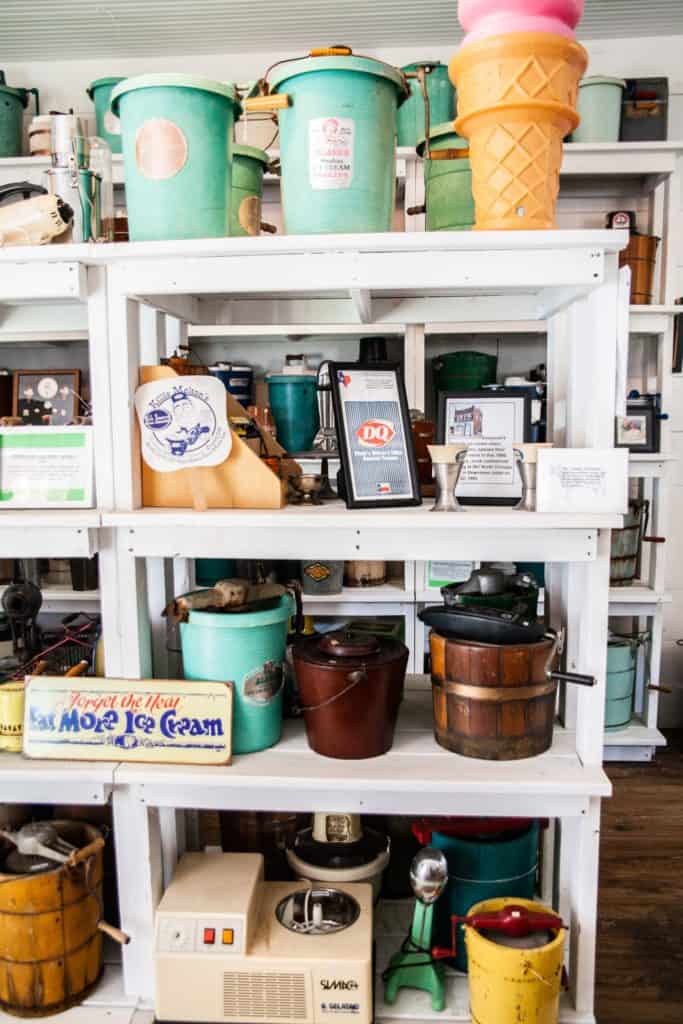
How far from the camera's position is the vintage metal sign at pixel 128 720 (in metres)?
1.69

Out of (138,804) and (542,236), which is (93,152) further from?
(138,804)

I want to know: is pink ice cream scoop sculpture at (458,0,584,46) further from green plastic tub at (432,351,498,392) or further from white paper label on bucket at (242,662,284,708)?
green plastic tub at (432,351,498,392)

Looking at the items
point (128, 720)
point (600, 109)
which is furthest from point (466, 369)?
point (128, 720)

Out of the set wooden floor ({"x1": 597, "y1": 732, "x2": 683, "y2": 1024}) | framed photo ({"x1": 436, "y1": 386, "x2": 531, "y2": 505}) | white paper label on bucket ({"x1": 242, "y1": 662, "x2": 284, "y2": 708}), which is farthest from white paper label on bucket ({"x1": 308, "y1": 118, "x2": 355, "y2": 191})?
wooden floor ({"x1": 597, "y1": 732, "x2": 683, "y2": 1024})

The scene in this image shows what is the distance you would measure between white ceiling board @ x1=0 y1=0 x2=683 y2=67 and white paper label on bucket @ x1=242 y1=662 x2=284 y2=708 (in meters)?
2.85

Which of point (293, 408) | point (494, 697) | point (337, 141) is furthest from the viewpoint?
point (293, 408)

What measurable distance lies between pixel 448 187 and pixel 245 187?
0.44m

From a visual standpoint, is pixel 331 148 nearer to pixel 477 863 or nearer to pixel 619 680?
pixel 477 863

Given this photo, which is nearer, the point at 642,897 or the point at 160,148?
the point at 160,148

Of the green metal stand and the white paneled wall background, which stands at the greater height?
the white paneled wall background

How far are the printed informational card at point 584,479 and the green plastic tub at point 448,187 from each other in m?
0.55

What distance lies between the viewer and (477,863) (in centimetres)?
187

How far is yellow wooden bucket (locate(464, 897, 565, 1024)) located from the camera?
1576 millimetres

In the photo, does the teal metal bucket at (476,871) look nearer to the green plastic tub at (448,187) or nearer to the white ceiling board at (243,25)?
the green plastic tub at (448,187)
